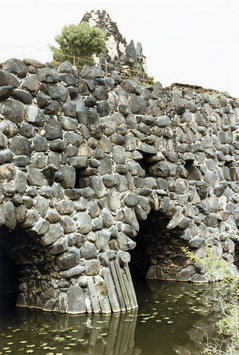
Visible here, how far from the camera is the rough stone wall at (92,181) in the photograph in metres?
7.64

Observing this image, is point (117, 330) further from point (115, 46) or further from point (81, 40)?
point (115, 46)

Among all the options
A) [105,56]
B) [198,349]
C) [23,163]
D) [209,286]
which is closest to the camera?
[198,349]

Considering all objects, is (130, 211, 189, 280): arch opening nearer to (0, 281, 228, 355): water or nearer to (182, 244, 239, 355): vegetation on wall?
(0, 281, 228, 355): water

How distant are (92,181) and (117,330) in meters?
3.00

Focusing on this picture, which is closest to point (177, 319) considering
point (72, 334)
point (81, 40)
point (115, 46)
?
point (72, 334)

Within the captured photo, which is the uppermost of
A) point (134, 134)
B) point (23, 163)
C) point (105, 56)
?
point (105, 56)

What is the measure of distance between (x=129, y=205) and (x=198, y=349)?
382 centimetres

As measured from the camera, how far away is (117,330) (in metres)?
7.26

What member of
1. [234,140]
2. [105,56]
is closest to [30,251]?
[234,140]

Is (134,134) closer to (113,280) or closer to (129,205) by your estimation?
(129,205)

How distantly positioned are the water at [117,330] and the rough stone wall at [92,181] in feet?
1.53

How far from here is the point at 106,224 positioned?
8938 mm

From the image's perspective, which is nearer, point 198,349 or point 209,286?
point 198,349

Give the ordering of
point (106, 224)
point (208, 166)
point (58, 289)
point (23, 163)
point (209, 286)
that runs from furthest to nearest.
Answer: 1. point (208, 166)
2. point (209, 286)
3. point (106, 224)
4. point (58, 289)
5. point (23, 163)
